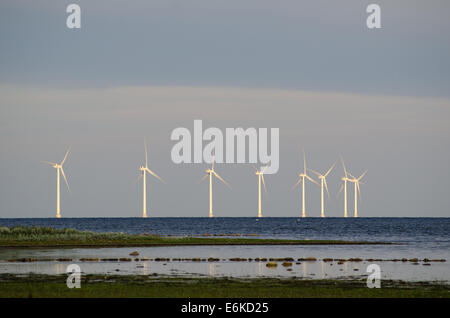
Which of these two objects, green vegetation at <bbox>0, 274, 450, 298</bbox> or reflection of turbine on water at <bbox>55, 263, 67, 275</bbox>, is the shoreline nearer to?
reflection of turbine on water at <bbox>55, 263, 67, 275</bbox>

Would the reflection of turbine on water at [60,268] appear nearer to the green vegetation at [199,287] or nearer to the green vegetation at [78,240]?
the green vegetation at [199,287]

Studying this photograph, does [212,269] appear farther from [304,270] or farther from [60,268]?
[60,268]

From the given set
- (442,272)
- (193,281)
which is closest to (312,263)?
(442,272)

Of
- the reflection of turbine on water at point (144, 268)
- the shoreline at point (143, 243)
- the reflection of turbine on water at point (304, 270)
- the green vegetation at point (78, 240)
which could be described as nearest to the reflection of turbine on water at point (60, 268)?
the reflection of turbine on water at point (144, 268)

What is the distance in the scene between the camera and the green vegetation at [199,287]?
40250mm

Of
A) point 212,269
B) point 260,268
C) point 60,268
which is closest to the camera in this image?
point 60,268

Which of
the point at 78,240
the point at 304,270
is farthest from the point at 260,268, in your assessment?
the point at 78,240

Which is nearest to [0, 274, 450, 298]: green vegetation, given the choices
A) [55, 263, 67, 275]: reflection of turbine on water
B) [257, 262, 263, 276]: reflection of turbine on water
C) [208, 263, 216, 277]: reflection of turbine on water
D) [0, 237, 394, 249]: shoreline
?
[55, 263, 67, 275]: reflection of turbine on water

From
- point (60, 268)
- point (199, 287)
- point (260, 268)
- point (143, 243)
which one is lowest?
point (143, 243)

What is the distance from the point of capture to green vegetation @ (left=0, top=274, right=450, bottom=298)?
132ft

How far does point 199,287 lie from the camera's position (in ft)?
146
